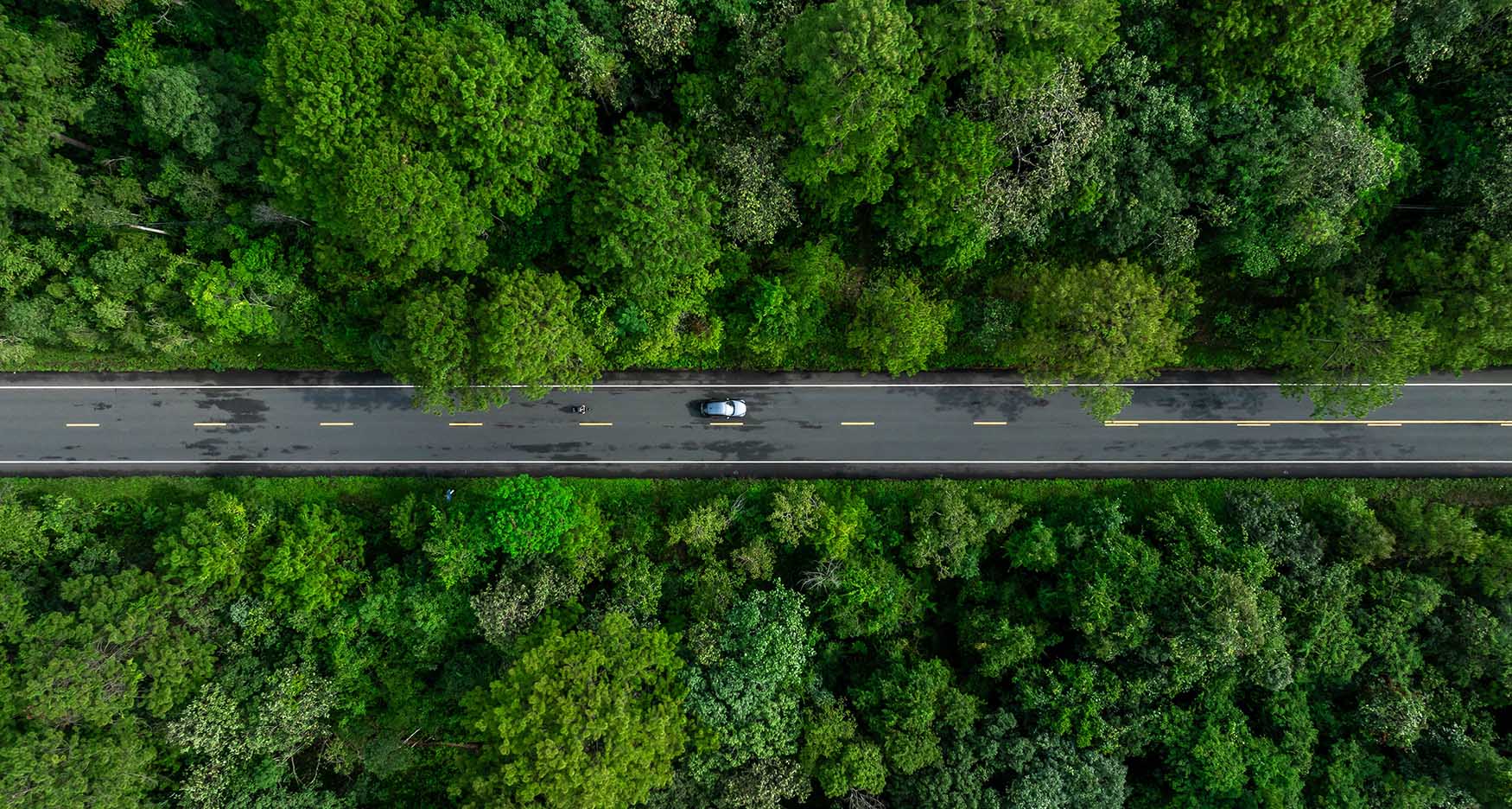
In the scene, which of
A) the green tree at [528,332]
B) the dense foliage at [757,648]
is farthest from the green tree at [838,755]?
the green tree at [528,332]

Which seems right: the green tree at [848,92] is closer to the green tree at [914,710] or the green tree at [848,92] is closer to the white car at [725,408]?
the white car at [725,408]

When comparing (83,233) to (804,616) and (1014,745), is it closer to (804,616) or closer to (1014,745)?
(804,616)

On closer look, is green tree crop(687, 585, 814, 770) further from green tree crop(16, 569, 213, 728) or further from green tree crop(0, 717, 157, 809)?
green tree crop(0, 717, 157, 809)

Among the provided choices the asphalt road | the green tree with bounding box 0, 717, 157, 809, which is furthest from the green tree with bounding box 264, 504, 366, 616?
the green tree with bounding box 0, 717, 157, 809

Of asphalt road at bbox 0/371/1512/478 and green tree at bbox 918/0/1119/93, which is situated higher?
green tree at bbox 918/0/1119/93

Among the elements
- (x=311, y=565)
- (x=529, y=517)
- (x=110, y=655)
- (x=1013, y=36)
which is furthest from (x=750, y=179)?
(x=110, y=655)

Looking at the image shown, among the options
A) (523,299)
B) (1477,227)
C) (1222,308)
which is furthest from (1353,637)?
(523,299)

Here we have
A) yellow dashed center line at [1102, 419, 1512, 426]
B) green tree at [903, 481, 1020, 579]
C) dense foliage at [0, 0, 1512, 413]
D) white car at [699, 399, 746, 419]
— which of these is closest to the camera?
dense foliage at [0, 0, 1512, 413]
